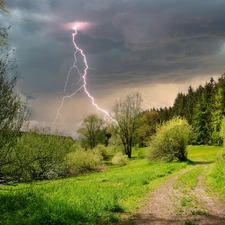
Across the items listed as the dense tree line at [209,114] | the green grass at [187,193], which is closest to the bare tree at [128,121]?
the dense tree line at [209,114]

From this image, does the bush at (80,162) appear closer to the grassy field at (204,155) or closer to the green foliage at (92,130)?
the grassy field at (204,155)

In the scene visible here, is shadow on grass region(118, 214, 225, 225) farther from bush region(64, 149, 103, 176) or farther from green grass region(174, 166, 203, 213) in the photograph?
bush region(64, 149, 103, 176)

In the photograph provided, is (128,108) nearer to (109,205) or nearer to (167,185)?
(167,185)

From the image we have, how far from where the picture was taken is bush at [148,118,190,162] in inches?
1543

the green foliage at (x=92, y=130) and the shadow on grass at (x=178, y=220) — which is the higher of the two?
the green foliage at (x=92, y=130)

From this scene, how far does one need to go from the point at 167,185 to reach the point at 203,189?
2.84m

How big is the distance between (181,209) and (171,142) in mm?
26990

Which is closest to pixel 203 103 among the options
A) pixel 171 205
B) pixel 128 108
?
pixel 128 108

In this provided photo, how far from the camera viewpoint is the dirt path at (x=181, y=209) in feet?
35.3

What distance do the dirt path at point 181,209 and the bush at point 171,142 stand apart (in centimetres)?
2210

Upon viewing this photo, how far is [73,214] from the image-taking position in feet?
35.4

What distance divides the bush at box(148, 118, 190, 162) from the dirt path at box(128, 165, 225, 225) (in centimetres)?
2210

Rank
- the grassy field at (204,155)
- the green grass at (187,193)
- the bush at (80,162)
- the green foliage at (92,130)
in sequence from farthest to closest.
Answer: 1. the green foliage at (92,130)
2. the bush at (80,162)
3. the grassy field at (204,155)
4. the green grass at (187,193)

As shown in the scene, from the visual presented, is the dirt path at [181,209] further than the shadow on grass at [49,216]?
Yes
